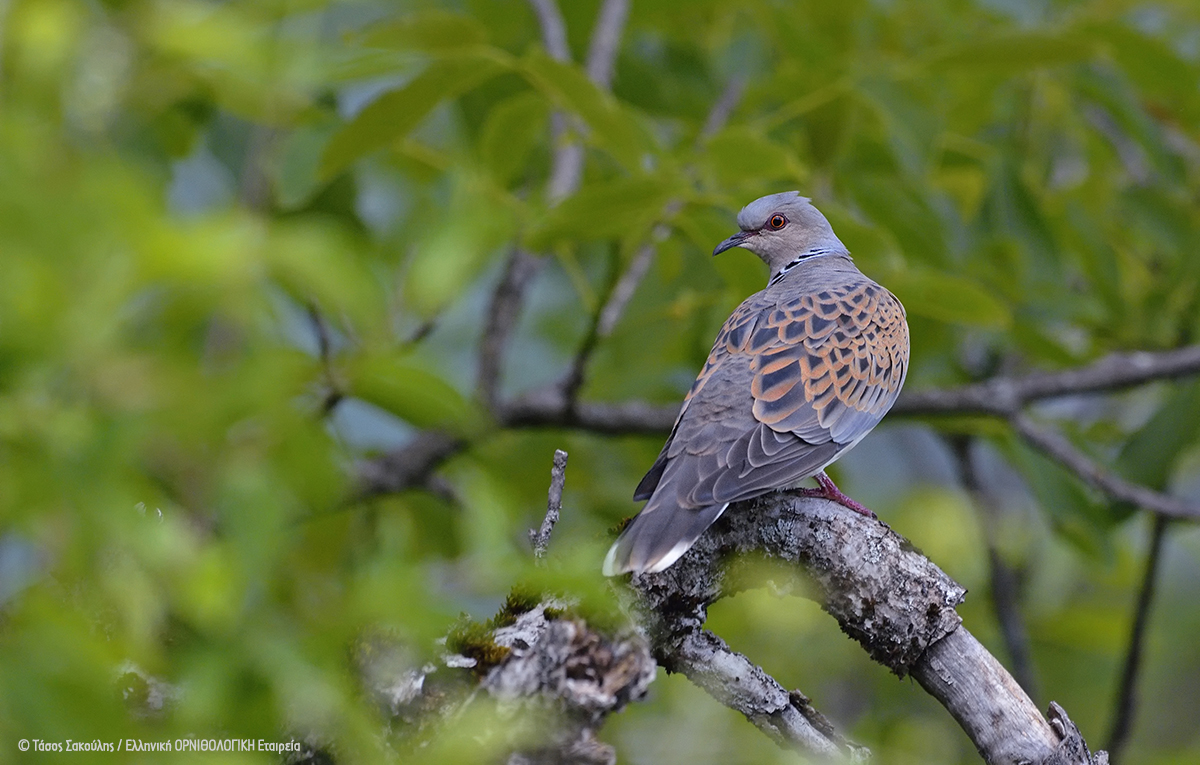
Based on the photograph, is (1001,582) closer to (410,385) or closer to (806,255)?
(806,255)

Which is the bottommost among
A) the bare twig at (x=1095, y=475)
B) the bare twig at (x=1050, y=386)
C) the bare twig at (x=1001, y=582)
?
the bare twig at (x=1001, y=582)

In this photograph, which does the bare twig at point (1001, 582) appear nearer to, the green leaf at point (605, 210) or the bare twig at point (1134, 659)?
the bare twig at point (1134, 659)

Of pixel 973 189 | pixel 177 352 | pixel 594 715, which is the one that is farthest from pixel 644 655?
pixel 973 189

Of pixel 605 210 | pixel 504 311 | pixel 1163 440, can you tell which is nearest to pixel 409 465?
pixel 504 311

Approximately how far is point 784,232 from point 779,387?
22.4 inches

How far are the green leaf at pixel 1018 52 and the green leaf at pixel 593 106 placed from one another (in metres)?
0.93

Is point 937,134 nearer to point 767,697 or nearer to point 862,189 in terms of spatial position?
point 862,189

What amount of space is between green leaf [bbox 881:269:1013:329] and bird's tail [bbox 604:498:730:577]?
42.2 inches

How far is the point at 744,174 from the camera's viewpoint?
101 inches

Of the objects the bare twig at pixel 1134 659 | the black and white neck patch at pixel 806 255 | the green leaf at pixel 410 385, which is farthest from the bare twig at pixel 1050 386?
the green leaf at pixel 410 385

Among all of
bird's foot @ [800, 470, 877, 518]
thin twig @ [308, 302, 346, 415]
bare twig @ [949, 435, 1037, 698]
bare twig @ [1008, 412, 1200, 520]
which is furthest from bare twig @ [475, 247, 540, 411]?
bare twig @ [949, 435, 1037, 698]

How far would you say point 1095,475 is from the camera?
3.19m

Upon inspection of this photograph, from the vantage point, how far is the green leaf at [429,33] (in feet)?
8.64

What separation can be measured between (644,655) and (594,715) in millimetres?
87
